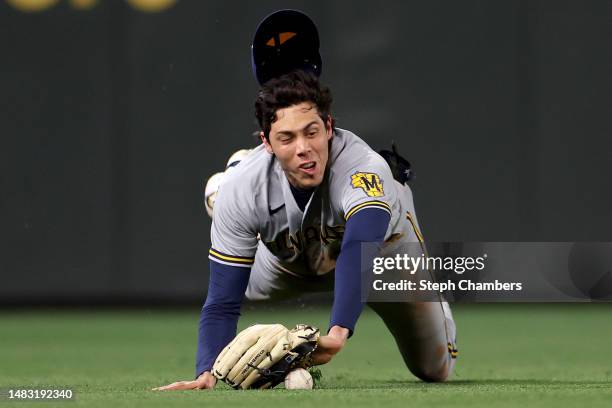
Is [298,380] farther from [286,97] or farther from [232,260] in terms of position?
[286,97]

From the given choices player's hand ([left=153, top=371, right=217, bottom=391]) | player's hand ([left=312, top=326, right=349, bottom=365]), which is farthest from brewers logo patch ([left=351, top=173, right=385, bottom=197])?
player's hand ([left=153, top=371, right=217, bottom=391])

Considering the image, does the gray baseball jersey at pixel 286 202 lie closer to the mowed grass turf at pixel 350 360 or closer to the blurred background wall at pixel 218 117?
the mowed grass turf at pixel 350 360

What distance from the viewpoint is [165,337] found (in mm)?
6980

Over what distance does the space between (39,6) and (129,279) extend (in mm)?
1902

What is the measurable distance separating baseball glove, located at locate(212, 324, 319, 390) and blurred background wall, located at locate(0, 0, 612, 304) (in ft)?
14.6

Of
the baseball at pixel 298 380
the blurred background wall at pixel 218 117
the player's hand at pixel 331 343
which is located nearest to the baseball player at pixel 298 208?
the player's hand at pixel 331 343

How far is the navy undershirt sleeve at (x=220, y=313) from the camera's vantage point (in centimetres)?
403

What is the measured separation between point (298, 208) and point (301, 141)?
31 centimetres

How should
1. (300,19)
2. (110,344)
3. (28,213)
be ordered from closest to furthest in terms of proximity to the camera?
(300,19), (110,344), (28,213)

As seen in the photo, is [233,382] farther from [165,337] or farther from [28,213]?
[28,213]

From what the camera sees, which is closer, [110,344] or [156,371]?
[156,371]

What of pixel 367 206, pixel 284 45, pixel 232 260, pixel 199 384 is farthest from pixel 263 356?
pixel 284 45

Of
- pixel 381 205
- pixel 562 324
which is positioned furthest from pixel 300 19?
pixel 562 324

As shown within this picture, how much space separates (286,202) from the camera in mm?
4160
